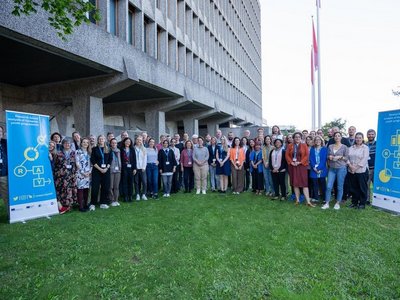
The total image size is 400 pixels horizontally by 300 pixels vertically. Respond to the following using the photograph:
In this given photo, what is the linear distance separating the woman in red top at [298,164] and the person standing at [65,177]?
19.5 ft

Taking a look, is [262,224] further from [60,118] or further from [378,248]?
[60,118]

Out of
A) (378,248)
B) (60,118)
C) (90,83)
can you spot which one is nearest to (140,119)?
(60,118)

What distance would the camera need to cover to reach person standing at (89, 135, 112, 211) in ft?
24.5

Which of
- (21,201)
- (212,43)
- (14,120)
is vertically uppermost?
(212,43)

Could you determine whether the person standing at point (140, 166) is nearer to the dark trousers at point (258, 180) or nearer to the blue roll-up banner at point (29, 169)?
the blue roll-up banner at point (29, 169)

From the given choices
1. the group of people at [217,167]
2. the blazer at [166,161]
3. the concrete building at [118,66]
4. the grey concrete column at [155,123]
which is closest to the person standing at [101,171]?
the group of people at [217,167]

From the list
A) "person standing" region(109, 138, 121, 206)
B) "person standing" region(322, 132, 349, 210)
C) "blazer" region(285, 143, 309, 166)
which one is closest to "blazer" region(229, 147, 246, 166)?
"blazer" region(285, 143, 309, 166)

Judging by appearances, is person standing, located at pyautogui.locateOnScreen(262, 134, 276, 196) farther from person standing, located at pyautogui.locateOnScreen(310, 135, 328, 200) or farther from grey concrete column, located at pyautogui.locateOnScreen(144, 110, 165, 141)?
grey concrete column, located at pyautogui.locateOnScreen(144, 110, 165, 141)

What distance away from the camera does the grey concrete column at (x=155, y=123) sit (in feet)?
61.6

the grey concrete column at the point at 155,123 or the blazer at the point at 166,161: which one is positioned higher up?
the grey concrete column at the point at 155,123

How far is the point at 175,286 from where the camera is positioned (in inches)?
135

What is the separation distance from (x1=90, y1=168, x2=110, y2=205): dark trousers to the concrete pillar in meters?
5.64

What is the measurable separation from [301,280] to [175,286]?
5.32ft

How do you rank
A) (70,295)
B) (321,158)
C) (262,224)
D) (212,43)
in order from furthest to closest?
(212,43) → (321,158) → (262,224) → (70,295)
